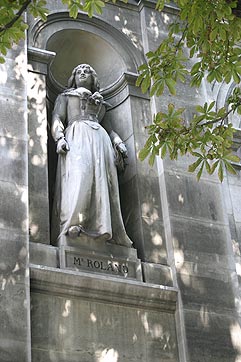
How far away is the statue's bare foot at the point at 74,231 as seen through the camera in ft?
50.4

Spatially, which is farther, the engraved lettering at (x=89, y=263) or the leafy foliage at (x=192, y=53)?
the engraved lettering at (x=89, y=263)

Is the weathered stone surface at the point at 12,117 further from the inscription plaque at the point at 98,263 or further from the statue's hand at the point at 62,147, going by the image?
the inscription plaque at the point at 98,263

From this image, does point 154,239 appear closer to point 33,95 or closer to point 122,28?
point 33,95

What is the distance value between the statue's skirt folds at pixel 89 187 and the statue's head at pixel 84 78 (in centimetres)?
106

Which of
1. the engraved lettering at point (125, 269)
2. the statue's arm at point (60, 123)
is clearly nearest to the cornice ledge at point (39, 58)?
the statue's arm at point (60, 123)

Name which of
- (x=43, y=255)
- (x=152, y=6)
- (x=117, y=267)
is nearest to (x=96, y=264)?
(x=117, y=267)

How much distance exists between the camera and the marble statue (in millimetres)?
15664

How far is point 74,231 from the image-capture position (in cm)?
1535

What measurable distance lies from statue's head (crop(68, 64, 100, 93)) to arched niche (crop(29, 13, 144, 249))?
1.25 ft

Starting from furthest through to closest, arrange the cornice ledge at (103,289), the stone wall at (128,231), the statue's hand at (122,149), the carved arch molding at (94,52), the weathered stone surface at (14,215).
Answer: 1. the carved arch molding at (94,52)
2. the statue's hand at (122,149)
3. the cornice ledge at (103,289)
4. the stone wall at (128,231)
5. the weathered stone surface at (14,215)

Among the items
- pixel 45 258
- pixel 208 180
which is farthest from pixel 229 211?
pixel 45 258

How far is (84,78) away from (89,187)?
2.71 meters

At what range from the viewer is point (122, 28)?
18891 millimetres

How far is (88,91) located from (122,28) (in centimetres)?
221
